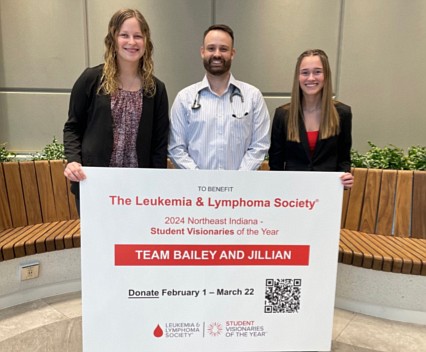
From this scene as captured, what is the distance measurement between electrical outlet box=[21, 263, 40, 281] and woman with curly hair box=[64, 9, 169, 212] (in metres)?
1.06

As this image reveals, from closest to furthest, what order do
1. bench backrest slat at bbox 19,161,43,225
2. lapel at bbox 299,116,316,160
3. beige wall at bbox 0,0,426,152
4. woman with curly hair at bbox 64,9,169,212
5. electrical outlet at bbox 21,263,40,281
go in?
woman with curly hair at bbox 64,9,169,212 → lapel at bbox 299,116,316,160 → electrical outlet at bbox 21,263,40,281 → bench backrest slat at bbox 19,161,43,225 → beige wall at bbox 0,0,426,152

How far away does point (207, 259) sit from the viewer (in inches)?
77.3

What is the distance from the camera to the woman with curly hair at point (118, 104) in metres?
2.00

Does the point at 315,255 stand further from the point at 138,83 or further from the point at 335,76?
the point at 335,76

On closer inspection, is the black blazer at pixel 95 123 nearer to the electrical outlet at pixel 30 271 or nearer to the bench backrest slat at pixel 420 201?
the electrical outlet at pixel 30 271

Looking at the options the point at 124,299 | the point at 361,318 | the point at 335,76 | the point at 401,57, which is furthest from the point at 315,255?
the point at 401,57

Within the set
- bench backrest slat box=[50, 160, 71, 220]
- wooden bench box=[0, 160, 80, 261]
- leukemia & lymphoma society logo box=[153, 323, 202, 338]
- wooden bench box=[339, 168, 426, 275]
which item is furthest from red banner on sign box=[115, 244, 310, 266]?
bench backrest slat box=[50, 160, 71, 220]

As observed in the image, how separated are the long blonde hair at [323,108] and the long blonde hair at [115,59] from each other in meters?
0.81

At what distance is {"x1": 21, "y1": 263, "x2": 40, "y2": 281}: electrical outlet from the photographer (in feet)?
9.30

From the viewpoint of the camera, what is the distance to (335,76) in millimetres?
4324

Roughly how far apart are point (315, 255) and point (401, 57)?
3204 mm

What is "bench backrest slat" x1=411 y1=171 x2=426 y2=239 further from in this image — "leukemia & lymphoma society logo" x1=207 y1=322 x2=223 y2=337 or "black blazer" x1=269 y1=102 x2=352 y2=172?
"leukemia & lymphoma society logo" x1=207 y1=322 x2=223 y2=337

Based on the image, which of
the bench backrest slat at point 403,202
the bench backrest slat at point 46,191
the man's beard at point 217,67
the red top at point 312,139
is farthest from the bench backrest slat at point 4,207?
the bench backrest slat at point 403,202

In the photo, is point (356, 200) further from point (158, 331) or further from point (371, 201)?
point (158, 331)
